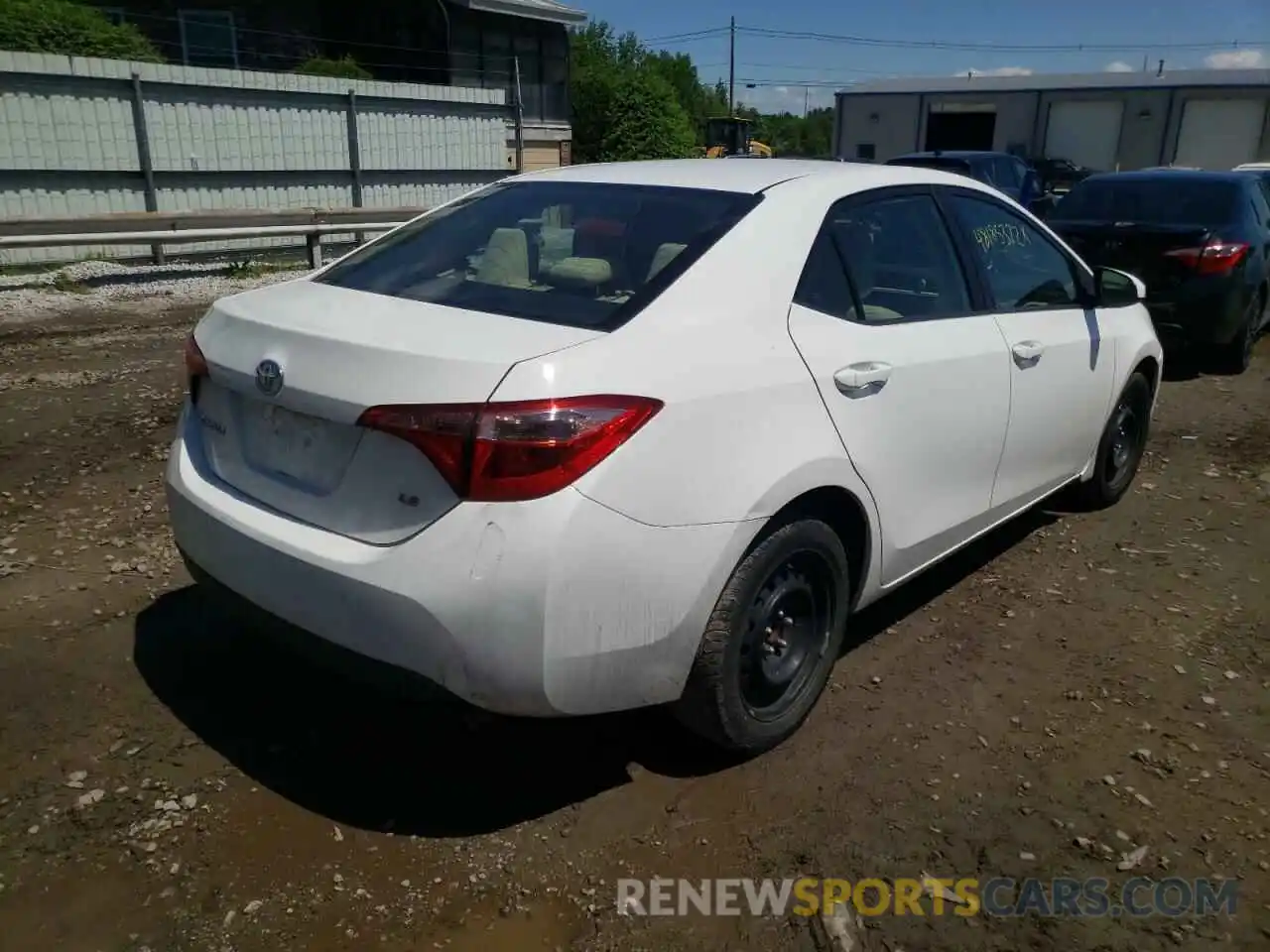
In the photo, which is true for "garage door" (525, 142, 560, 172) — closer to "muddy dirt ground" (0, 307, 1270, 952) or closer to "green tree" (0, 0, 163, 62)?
"green tree" (0, 0, 163, 62)

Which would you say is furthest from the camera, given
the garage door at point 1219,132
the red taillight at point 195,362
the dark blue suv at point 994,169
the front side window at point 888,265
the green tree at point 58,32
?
the garage door at point 1219,132

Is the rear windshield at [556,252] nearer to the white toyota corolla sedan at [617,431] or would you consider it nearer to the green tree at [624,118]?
the white toyota corolla sedan at [617,431]

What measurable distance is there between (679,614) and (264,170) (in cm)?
1471

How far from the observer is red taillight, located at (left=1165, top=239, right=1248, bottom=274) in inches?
305

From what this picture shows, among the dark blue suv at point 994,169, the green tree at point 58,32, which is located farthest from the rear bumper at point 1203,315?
the green tree at point 58,32

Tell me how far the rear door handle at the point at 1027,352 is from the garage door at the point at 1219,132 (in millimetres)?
40469

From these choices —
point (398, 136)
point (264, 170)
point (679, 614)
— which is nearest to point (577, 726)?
point (679, 614)

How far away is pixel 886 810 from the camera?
2.85 metres

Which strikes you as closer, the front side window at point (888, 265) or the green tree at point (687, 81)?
the front side window at point (888, 265)

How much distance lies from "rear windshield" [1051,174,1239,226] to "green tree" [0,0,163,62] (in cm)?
1411

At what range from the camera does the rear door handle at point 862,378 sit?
2969mm

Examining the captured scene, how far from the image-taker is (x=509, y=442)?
2291 mm

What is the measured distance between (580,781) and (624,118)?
107 ft
